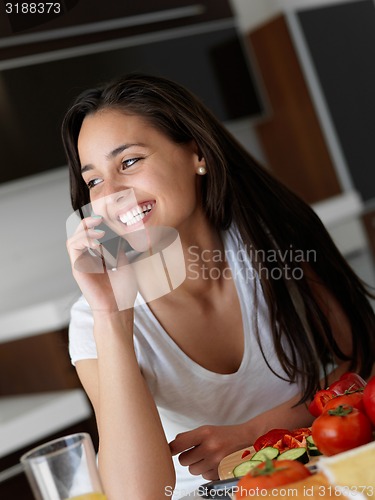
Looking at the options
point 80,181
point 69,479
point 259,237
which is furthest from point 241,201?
point 69,479

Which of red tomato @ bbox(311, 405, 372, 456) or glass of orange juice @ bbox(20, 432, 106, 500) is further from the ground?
glass of orange juice @ bbox(20, 432, 106, 500)

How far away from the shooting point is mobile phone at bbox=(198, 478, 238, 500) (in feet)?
1.62

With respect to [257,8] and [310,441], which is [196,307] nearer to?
[310,441]

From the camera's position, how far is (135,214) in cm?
71

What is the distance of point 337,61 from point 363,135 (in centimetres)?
23

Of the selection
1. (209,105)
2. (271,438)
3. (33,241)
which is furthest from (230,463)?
(209,105)

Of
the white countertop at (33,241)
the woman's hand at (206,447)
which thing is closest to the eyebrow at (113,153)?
the woman's hand at (206,447)

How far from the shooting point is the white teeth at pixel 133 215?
70 cm

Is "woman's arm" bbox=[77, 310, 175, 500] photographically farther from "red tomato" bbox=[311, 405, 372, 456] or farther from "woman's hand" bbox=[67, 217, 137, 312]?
"red tomato" bbox=[311, 405, 372, 456]

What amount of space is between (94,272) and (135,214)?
0.21 ft

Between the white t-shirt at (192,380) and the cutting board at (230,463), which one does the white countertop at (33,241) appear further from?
the cutting board at (230,463)

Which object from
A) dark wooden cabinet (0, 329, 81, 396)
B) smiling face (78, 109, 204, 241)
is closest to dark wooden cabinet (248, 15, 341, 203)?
dark wooden cabinet (0, 329, 81, 396)

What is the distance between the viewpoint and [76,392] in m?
1.30

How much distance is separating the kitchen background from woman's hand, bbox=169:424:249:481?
67 cm
